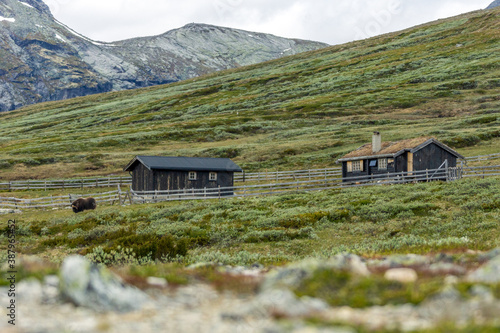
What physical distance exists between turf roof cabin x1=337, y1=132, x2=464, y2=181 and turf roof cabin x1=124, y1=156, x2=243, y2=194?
44.4 ft

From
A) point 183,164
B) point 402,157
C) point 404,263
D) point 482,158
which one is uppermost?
point 482,158

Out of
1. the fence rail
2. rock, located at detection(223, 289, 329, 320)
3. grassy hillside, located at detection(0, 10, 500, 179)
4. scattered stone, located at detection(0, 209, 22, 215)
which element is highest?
grassy hillside, located at detection(0, 10, 500, 179)

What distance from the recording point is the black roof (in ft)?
152

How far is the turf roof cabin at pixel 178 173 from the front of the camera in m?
46.4

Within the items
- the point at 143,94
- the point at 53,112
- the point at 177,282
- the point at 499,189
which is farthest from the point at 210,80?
the point at 177,282

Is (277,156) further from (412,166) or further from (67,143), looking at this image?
(67,143)

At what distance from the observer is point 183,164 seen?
156 feet

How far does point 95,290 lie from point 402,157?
41773 mm

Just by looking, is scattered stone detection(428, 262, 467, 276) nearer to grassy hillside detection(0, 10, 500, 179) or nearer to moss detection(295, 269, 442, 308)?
moss detection(295, 269, 442, 308)

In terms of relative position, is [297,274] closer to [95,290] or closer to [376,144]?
[95,290]

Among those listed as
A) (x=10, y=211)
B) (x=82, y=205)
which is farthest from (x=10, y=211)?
(x=82, y=205)

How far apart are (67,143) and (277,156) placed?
1891 inches

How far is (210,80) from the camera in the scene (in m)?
192

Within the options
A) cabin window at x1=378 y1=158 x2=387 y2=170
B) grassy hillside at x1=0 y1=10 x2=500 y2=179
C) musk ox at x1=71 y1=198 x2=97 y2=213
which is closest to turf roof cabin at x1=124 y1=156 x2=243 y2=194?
musk ox at x1=71 y1=198 x2=97 y2=213
